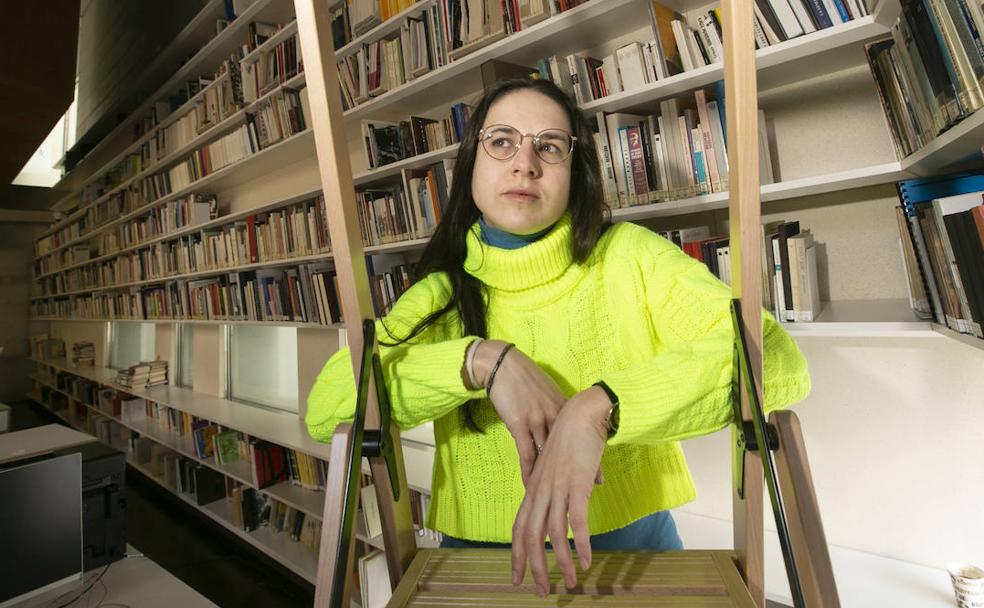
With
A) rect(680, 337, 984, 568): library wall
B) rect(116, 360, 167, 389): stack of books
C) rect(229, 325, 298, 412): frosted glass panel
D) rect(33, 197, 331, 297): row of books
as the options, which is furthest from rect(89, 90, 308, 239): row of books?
rect(680, 337, 984, 568): library wall

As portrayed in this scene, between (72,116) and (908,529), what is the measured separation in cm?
856

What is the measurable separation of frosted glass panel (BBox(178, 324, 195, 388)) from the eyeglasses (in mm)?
4643

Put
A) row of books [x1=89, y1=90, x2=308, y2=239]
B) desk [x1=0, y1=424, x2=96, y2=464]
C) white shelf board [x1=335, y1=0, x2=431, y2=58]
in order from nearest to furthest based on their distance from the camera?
desk [x1=0, y1=424, x2=96, y2=464] → white shelf board [x1=335, y1=0, x2=431, y2=58] → row of books [x1=89, y1=90, x2=308, y2=239]

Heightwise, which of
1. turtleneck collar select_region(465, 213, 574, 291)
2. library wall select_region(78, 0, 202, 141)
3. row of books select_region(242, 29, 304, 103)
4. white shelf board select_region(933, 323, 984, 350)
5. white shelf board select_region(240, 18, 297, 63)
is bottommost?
white shelf board select_region(933, 323, 984, 350)

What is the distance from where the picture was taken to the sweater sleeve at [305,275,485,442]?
26.5 inches

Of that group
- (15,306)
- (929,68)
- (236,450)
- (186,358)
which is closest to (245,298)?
(236,450)

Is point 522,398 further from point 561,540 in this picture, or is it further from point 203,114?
point 203,114

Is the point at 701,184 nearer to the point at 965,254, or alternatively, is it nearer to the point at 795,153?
the point at 795,153

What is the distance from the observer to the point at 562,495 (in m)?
0.53

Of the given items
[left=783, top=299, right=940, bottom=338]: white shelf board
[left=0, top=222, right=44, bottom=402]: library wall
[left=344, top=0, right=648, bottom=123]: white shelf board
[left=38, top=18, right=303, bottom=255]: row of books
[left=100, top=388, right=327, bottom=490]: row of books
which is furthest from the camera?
[left=0, top=222, right=44, bottom=402]: library wall

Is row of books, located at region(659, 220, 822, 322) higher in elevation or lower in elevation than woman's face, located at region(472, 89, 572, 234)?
lower

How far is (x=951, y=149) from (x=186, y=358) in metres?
5.33

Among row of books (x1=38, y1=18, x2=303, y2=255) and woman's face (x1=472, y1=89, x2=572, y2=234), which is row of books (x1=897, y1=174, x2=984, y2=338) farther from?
row of books (x1=38, y1=18, x2=303, y2=255)

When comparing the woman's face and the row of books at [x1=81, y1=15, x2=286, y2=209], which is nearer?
the woman's face
